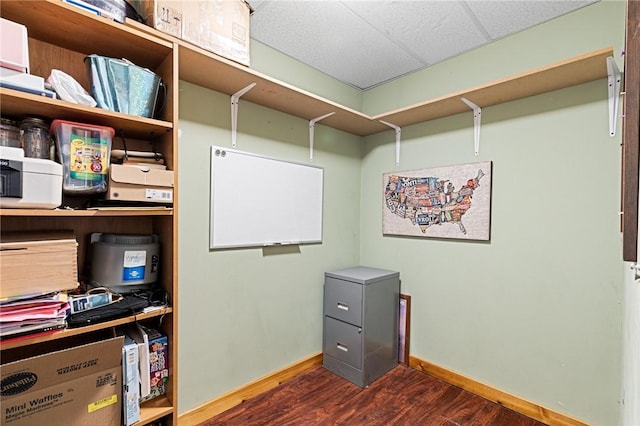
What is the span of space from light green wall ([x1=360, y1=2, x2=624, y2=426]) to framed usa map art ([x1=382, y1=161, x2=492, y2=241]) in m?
0.07

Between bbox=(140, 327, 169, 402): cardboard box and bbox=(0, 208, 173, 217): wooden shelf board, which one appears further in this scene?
bbox=(140, 327, 169, 402): cardboard box

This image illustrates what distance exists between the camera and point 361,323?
234cm

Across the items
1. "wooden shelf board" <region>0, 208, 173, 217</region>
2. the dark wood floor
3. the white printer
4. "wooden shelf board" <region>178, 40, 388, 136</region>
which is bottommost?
the dark wood floor

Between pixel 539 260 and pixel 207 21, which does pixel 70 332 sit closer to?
pixel 207 21

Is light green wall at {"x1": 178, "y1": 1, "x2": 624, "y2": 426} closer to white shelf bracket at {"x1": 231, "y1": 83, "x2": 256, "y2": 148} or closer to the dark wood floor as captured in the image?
white shelf bracket at {"x1": 231, "y1": 83, "x2": 256, "y2": 148}

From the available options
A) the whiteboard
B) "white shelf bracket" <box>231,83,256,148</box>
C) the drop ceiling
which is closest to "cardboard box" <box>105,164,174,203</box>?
the whiteboard

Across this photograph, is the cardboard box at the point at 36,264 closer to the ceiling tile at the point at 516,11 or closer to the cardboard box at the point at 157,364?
the cardboard box at the point at 157,364

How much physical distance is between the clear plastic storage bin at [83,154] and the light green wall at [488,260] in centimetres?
60

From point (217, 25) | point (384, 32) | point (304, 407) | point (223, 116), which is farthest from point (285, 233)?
point (384, 32)

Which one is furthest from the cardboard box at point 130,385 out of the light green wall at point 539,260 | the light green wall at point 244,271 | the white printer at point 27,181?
the light green wall at point 539,260

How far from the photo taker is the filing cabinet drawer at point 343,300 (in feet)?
7.82

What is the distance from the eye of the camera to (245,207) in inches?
85.6

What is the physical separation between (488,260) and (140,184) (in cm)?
224

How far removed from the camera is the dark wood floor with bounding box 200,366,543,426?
195 centimetres
